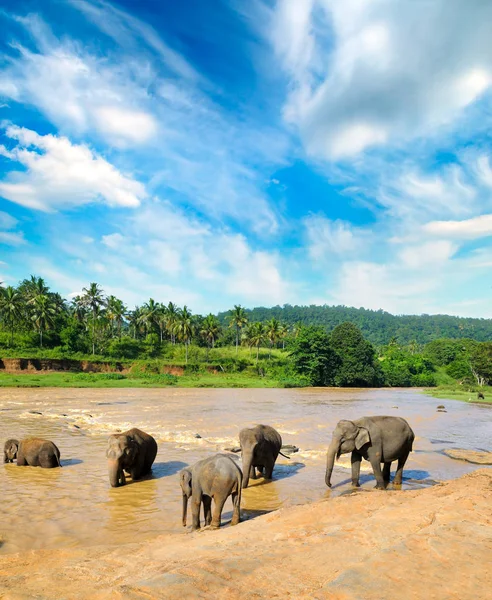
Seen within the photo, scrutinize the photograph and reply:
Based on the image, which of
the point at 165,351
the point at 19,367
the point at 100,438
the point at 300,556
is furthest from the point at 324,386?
the point at 300,556

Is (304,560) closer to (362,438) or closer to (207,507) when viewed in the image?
(207,507)

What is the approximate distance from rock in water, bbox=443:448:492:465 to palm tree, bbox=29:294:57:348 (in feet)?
209

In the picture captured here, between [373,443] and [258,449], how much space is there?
2.86 m

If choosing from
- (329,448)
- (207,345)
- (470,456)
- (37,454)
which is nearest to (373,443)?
(329,448)

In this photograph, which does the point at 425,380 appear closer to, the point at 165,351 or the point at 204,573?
the point at 165,351

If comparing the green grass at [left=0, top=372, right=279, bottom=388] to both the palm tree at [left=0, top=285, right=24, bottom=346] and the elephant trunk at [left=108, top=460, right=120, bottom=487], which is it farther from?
the elephant trunk at [left=108, top=460, right=120, bottom=487]

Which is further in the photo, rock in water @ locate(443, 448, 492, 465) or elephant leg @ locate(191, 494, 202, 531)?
rock in water @ locate(443, 448, 492, 465)

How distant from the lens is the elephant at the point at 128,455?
10734mm

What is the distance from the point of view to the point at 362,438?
34.3ft

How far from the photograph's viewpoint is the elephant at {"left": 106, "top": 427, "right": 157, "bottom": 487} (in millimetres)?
10734

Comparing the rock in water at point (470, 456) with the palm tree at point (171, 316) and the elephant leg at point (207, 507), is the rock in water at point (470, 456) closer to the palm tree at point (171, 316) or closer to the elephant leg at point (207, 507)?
the elephant leg at point (207, 507)

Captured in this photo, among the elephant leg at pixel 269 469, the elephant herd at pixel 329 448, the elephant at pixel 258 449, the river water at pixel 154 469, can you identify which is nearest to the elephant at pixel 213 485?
the river water at pixel 154 469

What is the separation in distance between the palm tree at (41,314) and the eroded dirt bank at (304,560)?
6666 cm

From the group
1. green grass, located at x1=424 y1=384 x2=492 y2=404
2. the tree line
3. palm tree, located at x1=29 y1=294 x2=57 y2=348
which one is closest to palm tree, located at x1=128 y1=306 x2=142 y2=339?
the tree line
